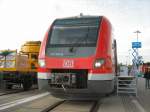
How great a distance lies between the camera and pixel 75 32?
13883mm

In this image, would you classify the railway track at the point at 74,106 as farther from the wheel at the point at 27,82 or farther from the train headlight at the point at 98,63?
the wheel at the point at 27,82

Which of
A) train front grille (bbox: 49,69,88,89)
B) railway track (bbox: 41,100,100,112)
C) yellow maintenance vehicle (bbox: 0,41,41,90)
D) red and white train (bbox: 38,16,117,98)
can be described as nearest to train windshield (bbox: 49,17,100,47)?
red and white train (bbox: 38,16,117,98)

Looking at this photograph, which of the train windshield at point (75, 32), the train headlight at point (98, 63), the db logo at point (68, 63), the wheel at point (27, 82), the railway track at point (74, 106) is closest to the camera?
the railway track at point (74, 106)

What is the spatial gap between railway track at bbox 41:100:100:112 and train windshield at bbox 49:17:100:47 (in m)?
2.18

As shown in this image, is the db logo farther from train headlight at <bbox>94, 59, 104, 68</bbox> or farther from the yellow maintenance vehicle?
the yellow maintenance vehicle

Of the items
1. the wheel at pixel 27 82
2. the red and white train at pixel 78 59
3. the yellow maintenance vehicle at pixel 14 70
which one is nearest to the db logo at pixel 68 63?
the red and white train at pixel 78 59

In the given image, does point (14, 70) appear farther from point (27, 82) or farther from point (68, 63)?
point (68, 63)

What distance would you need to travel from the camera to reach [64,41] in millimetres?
13797

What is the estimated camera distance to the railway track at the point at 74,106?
12.8m

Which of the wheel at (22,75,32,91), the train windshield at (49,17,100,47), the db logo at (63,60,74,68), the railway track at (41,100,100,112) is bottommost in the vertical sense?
the railway track at (41,100,100,112)

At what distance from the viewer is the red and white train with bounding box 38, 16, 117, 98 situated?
1296 cm

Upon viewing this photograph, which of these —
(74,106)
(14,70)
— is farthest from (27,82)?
(74,106)

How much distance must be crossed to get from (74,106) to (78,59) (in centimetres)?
184

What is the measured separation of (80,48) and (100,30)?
0.99 m
